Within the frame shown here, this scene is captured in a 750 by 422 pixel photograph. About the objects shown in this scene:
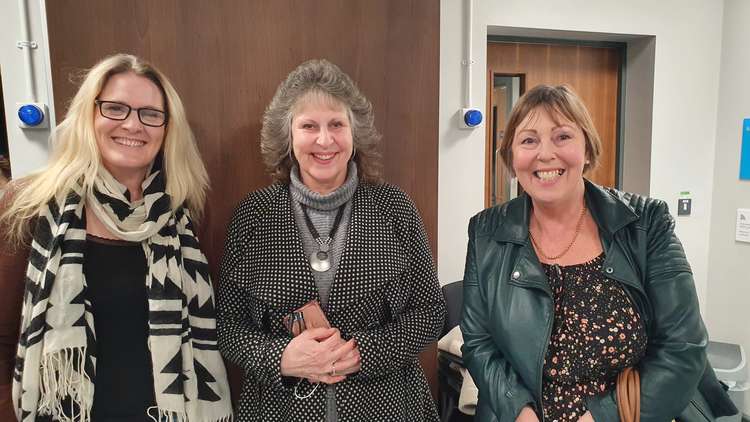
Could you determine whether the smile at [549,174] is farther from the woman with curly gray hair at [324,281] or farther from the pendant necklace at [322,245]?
the pendant necklace at [322,245]

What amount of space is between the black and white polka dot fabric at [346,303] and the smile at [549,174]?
1.25 ft

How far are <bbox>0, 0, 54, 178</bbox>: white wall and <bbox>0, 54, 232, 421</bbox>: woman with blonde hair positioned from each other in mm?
488

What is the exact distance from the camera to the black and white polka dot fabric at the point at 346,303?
1.27 meters

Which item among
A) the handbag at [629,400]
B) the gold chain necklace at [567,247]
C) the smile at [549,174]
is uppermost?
the smile at [549,174]

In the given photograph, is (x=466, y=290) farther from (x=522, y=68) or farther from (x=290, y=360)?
(x=522, y=68)

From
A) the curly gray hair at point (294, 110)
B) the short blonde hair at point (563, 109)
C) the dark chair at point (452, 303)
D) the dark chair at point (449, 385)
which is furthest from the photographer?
the dark chair at point (452, 303)

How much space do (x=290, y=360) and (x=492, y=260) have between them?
59 cm

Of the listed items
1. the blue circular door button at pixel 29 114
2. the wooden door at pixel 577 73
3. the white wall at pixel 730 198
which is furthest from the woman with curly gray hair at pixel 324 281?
the white wall at pixel 730 198

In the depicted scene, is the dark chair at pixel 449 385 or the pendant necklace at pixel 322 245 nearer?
the pendant necklace at pixel 322 245

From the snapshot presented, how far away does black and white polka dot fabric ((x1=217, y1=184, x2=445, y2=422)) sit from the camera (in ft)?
4.16

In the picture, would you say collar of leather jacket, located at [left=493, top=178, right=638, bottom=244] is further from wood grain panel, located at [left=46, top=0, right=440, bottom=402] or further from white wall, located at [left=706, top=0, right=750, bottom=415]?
white wall, located at [left=706, top=0, right=750, bottom=415]

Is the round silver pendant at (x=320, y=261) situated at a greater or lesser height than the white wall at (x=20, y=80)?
lesser

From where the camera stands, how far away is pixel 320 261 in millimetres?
1304

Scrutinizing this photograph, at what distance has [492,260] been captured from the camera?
1.31m
